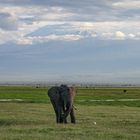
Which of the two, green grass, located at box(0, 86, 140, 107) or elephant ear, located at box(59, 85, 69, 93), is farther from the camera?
green grass, located at box(0, 86, 140, 107)

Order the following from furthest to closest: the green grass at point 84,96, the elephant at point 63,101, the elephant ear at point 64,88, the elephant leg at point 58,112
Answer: the green grass at point 84,96 → the elephant ear at point 64,88 → the elephant at point 63,101 → the elephant leg at point 58,112

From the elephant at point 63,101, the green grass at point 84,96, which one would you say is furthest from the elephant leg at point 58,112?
the green grass at point 84,96

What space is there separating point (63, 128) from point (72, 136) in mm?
3497

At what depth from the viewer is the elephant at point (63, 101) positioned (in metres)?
31.6

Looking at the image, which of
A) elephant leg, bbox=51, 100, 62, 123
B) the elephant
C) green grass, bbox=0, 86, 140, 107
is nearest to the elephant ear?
the elephant

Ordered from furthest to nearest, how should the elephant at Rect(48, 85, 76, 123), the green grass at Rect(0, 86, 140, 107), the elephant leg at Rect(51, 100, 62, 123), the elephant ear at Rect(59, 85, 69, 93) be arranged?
the green grass at Rect(0, 86, 140, 107) → the elephant ear at Rect(59, 85, 69, 93) → the elephant at Rect(48, 85, 76, 123) → the elephant leg at Rect(51, 100, 62, 123)

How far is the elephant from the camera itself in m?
31.6

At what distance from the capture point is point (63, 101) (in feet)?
106

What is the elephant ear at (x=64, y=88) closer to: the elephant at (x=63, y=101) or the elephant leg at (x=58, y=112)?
the elephant at (x=63, y=101)

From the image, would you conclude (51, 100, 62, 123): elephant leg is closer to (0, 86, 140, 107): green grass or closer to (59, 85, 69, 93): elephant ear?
(59, 85, 69, 93): elephant ear

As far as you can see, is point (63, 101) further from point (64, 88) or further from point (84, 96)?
point (84, 96)

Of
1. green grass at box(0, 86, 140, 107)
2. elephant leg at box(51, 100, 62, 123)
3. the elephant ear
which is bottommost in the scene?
green grass at box(0, 86, 140, 107)

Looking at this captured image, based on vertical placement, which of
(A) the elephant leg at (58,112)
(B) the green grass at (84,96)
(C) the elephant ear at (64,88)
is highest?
(C) the elephant ear at (64,88)

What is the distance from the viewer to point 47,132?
81.1ft
